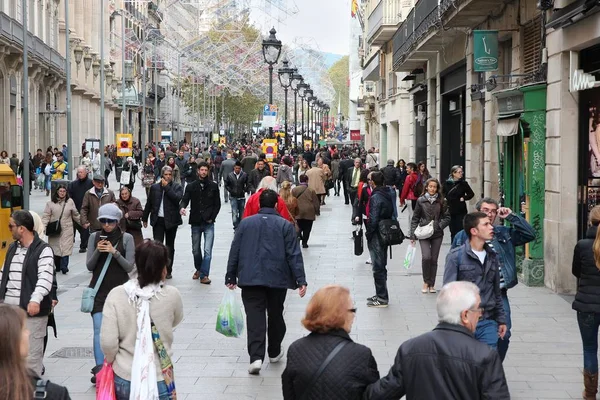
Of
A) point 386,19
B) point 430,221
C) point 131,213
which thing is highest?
point 386,19

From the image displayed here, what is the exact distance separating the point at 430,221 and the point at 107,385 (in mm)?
8772

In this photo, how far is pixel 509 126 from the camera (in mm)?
15688

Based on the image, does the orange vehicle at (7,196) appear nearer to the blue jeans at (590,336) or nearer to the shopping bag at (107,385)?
the blue jeans at (590,336)

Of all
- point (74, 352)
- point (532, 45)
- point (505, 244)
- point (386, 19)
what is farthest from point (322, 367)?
point (386, 19)

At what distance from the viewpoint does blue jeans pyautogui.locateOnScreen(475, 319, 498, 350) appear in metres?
7.55

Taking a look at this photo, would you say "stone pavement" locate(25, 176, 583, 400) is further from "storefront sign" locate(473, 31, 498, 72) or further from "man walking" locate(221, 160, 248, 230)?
"man walking" locate(221, 160, 248, 230)

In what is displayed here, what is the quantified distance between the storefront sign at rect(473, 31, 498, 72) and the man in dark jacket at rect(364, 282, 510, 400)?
13.7 meters

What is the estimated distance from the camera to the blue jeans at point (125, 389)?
610 cm

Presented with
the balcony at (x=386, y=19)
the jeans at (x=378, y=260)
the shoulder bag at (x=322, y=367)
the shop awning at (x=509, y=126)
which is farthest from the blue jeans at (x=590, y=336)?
the balcony at (x=386, y=19)

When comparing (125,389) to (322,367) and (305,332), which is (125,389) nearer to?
(322,367)

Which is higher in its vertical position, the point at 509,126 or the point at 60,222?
the point at 509,126

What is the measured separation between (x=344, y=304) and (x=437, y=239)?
963 centimetres

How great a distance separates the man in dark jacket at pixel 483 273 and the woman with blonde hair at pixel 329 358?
267 cm

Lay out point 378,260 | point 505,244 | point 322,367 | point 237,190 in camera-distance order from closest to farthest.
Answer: point 322,367 < point 505,244 < point 378,260 < point 237,190
